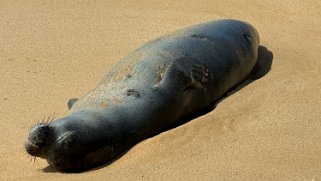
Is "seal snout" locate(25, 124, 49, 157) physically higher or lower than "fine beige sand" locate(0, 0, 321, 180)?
higher

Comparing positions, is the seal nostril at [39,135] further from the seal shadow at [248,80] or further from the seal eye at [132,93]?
the seal eye at [132,93]

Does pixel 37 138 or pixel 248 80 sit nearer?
pixel 37 138

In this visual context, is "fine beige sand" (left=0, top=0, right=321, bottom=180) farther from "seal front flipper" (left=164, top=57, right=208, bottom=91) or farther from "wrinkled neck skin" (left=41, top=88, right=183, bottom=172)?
"seal front flipper" (left=164, top=57, right=208, bottom=91)

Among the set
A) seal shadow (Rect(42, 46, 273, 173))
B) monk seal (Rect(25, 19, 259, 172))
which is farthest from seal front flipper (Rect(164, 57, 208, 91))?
seal shadow (Rect(42, 46, 273, 173))

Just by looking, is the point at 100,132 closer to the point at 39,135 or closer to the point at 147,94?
the point at 39,135

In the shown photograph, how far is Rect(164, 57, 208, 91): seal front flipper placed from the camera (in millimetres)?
5109

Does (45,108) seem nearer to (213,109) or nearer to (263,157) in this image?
(213,109)

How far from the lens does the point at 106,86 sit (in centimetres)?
514

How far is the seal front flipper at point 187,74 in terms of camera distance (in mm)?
5109

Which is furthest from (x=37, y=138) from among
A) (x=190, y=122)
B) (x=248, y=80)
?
(x=248, y=80)

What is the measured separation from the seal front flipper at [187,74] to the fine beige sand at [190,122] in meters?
0.23

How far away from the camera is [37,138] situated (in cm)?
427

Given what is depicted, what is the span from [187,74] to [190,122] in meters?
0.39

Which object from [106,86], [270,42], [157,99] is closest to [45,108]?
[106,86]
